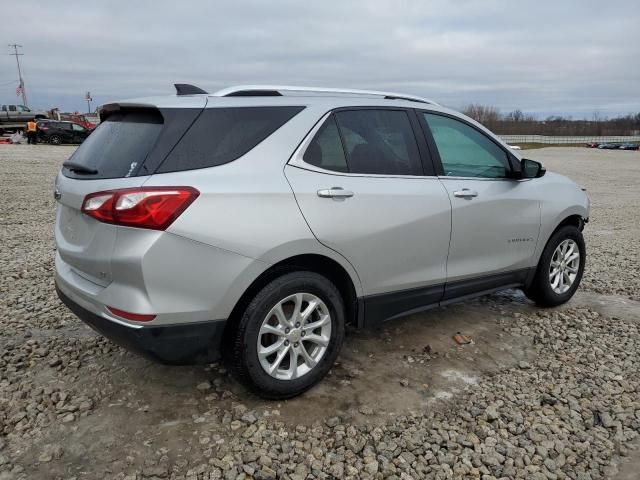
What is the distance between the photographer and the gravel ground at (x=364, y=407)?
271 cm

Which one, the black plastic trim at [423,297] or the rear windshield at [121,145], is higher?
the rear windshield at [121,145]

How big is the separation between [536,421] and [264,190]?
2049 mm

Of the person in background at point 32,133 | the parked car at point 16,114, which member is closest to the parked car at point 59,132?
the person in background at point 32,133

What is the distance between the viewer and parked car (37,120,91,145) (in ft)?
102

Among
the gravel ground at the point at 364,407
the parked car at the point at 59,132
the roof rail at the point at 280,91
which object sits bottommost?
the gravel ground at the point at 364,407

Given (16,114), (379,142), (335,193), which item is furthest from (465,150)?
(16,114)

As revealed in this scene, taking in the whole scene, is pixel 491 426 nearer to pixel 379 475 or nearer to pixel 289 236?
pixel 379 475

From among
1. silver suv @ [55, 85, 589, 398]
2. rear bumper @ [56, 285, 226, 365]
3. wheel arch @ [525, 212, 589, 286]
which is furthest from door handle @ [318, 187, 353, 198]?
wheel arch @ [525, 212, 589, 286]

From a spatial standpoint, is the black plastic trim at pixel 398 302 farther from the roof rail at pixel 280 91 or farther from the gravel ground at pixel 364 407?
the roof rail at pixel 280 91

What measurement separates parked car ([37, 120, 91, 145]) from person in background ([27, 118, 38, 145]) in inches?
8.4

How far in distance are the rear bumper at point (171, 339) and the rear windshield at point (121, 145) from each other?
79 centimetres

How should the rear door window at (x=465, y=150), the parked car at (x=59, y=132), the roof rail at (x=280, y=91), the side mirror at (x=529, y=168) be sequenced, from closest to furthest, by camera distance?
the roof rail at (x=280, y=91)
the rear door window at (x=465, y=150)
the side mirror at (x=529, y=168)
the parked car at (x=59, y=132)

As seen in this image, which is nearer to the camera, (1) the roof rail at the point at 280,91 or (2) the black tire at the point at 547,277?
(1) the roof rail at the point at 280,91

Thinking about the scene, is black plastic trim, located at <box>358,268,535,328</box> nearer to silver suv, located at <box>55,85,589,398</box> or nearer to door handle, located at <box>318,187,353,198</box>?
silver suv, located at <box>55,85,589,398</box>
